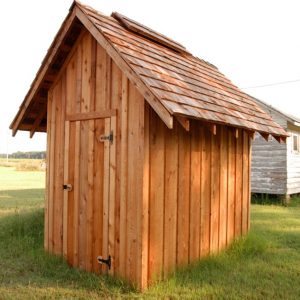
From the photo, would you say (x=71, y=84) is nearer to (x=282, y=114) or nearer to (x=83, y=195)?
(x=83, y=195)

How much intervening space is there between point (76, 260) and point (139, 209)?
6.34ft

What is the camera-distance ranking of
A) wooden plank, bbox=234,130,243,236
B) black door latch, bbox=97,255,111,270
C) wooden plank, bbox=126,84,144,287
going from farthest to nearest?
wooden plank, bbox=234,130,243,236, black door latch, bbox=97,255,111,270, wooden plank, bbox=126,84,144,287

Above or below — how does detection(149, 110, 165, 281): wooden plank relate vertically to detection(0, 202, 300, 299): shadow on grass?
above

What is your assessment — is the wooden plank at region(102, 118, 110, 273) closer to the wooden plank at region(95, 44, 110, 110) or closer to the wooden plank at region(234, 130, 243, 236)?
the wooden plank at region(95, 44, 110, 110)

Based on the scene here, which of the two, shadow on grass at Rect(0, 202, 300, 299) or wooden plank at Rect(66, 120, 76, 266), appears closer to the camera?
shadow on grass at Rect(0, 202, 300, 299)

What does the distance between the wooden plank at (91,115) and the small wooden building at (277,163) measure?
1249 centimetres

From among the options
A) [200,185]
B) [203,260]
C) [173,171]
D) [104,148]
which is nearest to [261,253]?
[203,260]

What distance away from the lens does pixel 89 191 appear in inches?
247

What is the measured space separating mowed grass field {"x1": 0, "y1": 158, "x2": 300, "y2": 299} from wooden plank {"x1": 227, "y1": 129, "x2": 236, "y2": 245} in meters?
0.30

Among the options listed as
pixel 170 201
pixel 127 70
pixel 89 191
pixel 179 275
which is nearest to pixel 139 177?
pixel 170 201

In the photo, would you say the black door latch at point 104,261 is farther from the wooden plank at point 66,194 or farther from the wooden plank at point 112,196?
the wooden plank at point 66,194

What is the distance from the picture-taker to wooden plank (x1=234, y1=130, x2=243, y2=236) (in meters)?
8.16

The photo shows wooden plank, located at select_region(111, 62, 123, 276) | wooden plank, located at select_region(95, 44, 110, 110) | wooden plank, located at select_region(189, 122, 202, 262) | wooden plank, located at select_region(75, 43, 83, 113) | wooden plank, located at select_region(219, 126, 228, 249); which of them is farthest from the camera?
wooden plank, located at select_region(219, 126, 228, 249)

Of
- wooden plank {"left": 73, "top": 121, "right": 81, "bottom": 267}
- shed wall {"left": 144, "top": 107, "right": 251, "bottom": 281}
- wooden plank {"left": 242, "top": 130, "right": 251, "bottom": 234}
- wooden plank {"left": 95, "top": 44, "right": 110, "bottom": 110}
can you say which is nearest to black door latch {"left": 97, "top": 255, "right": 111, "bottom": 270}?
wooden plank {"left": 73, "top": 121, "right": 81, "bottom": 267}
